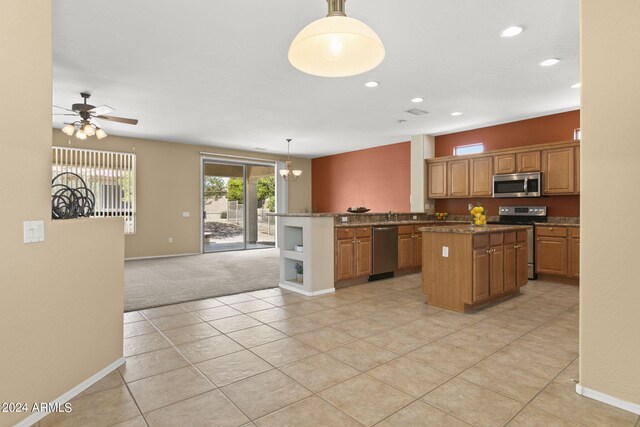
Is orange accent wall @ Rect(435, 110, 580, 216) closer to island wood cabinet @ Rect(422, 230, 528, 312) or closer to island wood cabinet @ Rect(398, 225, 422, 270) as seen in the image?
island wood cabinet @ Rect(398, 225, 422, 270)

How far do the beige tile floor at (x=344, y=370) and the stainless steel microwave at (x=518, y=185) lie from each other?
2333mm

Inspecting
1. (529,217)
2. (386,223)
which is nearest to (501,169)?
(529,217)

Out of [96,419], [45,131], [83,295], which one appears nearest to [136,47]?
[45,131]

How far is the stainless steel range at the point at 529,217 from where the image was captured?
18.5 feet

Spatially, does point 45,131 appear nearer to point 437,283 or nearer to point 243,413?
point 243,413

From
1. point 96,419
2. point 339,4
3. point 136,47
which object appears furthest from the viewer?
point 136,47

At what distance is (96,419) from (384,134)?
689cm

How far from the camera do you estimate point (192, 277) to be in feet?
18.9

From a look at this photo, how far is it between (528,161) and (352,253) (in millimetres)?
3444

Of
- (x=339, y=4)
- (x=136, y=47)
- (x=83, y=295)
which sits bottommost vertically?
(x=83, y=295)

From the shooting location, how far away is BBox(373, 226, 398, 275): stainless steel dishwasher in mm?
5508

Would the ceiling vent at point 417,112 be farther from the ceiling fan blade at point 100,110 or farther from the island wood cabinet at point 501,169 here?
the ceiling fan blade at point 100,110

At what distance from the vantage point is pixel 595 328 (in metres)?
2.12

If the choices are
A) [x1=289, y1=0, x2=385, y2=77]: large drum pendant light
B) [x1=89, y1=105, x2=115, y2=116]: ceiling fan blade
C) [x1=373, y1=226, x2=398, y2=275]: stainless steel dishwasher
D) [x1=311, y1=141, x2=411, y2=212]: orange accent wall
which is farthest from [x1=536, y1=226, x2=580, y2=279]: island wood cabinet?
[x1=89, y1=105, x2=115, y2=116]: ceiling fan blade
